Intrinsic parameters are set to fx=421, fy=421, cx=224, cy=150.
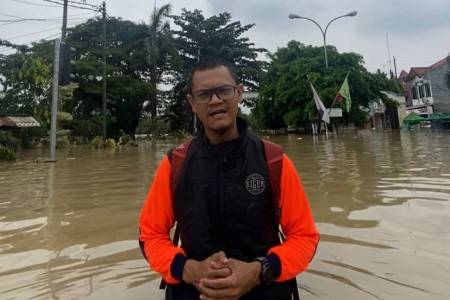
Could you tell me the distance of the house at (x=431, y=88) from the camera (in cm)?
3797

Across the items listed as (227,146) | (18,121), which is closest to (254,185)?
(227,146)

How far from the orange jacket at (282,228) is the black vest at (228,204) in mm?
66

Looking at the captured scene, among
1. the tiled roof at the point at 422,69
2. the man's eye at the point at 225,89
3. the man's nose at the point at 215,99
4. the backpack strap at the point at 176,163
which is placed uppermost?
the tiled roof at the point at 422,69

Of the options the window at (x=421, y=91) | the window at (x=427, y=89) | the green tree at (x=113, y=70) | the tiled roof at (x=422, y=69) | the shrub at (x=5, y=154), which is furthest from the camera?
the window at (x=421, y=91)

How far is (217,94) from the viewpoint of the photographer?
1.91 metres

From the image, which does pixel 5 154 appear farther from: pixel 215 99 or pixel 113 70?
pixel 113 70

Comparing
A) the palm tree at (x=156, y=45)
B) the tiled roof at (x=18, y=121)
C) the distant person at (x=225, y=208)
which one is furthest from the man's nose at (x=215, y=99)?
the palm tree at (x=156, y=45)

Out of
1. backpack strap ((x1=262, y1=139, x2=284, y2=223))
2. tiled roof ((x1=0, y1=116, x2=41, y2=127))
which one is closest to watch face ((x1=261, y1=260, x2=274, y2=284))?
backpack strap ((x1=262, y1=139, x2=284, y2=223))

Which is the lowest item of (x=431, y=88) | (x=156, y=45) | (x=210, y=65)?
(x=210, y=65)

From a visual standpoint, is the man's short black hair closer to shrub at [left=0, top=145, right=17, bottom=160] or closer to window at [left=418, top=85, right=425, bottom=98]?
shrub at [left=0, top=145, right=17, bottom=160]

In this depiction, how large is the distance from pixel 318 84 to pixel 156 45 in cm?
1194

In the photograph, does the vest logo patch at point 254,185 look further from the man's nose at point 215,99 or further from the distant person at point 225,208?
the man's nose at point 215,99

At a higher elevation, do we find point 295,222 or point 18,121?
point 18,121

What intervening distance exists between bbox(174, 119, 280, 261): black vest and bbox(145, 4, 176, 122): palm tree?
29.4 metres
